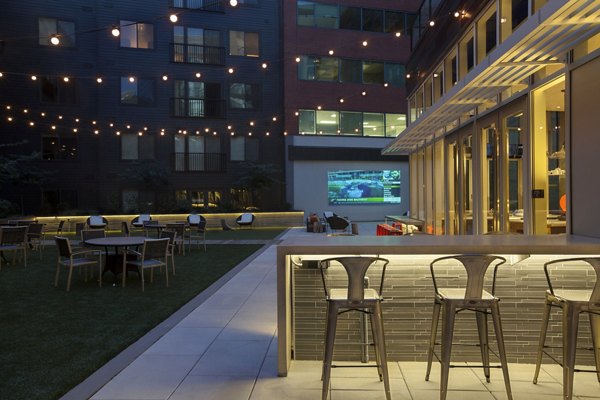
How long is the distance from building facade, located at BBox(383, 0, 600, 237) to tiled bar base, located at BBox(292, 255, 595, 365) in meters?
0.84

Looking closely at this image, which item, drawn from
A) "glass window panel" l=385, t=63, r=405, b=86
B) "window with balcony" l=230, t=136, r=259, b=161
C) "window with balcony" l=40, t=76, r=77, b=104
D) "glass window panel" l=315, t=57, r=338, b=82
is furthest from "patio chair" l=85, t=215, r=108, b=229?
"glass window panel" l=385, t=63, r=405, b=86

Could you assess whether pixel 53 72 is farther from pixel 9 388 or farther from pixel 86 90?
pixel 9 388

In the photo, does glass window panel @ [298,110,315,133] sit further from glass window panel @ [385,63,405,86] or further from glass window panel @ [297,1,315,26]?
glass window panel @ [385,63,405,86]

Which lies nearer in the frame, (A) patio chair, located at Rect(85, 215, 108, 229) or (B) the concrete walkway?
(B) the concrete walkway

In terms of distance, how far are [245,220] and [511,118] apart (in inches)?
649

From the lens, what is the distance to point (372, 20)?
1019 inches

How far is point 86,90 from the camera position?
22.8 metres

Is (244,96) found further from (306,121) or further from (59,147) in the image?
(59,147)

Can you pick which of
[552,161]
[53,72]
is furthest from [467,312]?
[53,72]

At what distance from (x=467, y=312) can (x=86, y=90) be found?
2251 centimetres

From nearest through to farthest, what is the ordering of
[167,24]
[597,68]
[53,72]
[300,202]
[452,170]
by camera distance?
1. [597,68]
2. [452,170]
3. [53,72]
4. [167,24]
5. [300,202]

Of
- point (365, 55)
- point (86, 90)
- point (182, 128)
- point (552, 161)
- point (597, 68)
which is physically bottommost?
point (552, 161)

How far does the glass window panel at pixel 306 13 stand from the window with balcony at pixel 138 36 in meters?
7.35

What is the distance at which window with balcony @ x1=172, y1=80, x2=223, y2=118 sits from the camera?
24.2 meters
